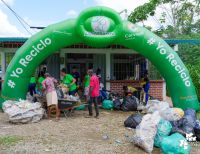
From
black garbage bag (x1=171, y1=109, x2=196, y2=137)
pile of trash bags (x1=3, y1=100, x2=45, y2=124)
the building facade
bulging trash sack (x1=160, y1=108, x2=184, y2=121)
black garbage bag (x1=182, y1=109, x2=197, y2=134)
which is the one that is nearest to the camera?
black garbage bag (x1=171, y1=109, x2=196, y2=137)

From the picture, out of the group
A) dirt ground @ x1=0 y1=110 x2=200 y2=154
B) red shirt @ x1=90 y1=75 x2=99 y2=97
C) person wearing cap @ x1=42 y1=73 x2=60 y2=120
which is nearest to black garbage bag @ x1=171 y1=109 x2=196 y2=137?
dirt ground @ x1=0 y1=110 x2=200 y2=154

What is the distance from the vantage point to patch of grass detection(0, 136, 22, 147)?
826 cm

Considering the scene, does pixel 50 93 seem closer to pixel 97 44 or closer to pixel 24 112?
pixel 24 112

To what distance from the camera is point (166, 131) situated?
8195 mm

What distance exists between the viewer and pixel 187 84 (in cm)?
1284

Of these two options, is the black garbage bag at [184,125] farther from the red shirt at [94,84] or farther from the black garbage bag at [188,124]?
the red shirt at [94,84]

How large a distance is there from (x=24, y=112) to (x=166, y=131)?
453 cm

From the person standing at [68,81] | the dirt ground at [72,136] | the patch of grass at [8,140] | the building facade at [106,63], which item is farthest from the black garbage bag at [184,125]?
the building facade at [106,63]

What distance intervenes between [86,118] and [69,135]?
269 cm

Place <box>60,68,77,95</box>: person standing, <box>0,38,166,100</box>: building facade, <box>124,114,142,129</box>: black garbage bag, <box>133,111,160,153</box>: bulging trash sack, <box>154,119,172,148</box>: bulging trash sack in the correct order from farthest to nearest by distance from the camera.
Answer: <box>0,38,166,100</box>: building facade → <box>60,68,77,95</box>: person standing → <box>124,114,142,129</box>: black garbage bag → <box>154,119,172,148</box>: bulging trash sack → <box>133,111,160,153</box>: bulging trash sack

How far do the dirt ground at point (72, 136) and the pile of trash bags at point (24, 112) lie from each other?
223 mm

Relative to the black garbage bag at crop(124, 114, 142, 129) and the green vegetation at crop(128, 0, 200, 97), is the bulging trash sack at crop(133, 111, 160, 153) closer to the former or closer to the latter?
the black garbage bag at crop(124, 114, 142, 129)

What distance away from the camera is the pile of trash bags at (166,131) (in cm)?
741

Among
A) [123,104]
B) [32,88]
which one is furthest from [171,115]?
[32,88]
